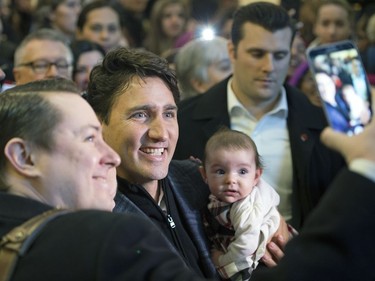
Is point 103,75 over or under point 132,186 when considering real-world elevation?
over

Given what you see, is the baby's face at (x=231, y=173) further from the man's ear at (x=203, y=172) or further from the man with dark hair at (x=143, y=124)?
the man with dark hair at (x=143, y=124)

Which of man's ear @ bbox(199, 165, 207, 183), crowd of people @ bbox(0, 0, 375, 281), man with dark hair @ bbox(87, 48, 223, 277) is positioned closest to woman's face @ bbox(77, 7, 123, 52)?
crowd of people @ bbox(0, 0, 375, 281)

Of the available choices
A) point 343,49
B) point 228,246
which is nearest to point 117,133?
point 228,246

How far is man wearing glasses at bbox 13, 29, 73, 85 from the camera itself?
211 inches

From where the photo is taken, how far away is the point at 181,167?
3506mm

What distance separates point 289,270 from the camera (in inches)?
77.6

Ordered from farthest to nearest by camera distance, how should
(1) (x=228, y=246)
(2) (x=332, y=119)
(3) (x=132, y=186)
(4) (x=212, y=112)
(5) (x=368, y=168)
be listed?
1. (4) (x=212, y=112)
2. (1) (x=228, y=246)
3. (3) (x=132, y=186)
4. (2) (x=332, y=119)
5. (5) (x=368, y=168)

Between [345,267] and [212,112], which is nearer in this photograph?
[345,267]

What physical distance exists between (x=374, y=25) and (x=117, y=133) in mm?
4491

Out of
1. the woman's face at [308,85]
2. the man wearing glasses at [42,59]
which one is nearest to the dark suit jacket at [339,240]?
the man wearing glasses at [42,59]

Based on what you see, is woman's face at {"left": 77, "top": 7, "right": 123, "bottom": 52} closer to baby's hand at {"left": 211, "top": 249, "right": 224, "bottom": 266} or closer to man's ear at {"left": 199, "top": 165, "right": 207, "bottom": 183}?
man's ear at {"left": 199, "top": 165, "right": 207, "bottom": 183}

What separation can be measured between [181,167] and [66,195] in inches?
50.6

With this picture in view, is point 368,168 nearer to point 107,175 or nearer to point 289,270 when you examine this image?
point 289,270

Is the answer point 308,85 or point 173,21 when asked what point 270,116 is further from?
point 173,21
